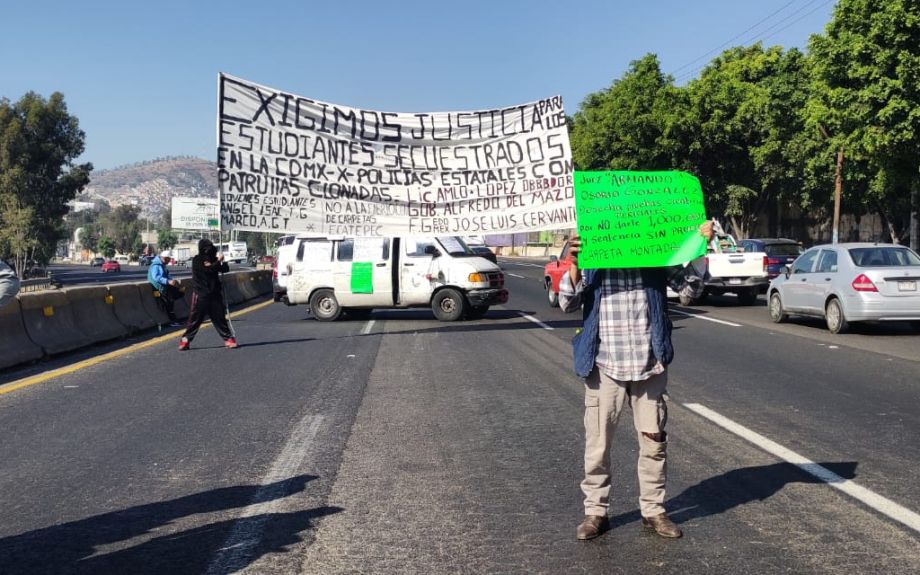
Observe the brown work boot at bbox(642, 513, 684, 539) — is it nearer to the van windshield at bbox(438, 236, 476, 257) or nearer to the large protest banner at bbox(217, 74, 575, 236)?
the large protest banner at bbox(217, 74, 575, 236)

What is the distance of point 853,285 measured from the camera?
15477mm

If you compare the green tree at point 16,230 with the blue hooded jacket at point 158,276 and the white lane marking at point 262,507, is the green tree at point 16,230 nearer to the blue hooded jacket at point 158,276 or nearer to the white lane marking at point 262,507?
the blue hooded jacket at point 158,276

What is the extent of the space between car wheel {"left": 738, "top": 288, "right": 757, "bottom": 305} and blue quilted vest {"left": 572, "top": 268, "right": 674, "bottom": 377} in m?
18.8

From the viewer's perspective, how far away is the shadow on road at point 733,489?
5.28 meters

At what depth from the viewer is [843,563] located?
4402 millimetres

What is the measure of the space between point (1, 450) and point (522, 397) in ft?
15.6

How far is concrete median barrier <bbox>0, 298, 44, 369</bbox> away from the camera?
39.8 ft

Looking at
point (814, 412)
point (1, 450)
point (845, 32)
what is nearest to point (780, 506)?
point (814, 412)

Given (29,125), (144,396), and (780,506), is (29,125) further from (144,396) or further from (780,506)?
(780,506)

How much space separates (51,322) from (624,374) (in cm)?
1153

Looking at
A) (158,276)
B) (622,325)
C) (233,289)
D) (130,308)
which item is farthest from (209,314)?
(233,289)

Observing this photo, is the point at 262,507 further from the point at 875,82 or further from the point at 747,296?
the point at 875,82

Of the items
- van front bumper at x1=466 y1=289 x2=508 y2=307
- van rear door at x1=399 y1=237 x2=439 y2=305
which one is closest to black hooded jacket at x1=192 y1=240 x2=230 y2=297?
van rear door at x1=399 y1=237 x2=439 y2=305

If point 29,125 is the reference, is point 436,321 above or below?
below
